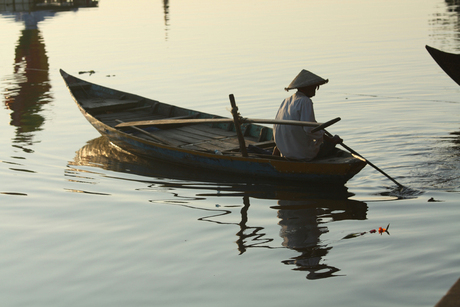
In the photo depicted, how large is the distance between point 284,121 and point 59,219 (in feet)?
9.48

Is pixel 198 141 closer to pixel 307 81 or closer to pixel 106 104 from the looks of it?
pixel 307 81

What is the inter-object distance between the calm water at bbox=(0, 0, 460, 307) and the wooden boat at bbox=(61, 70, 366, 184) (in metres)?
0.21

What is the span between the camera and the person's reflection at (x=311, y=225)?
4.54 m

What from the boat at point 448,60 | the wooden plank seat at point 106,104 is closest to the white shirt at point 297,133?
the boat at point 448,60

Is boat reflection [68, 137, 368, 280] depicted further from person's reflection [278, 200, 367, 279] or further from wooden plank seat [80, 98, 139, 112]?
wooden plank seat [80, 98, 139, 112]

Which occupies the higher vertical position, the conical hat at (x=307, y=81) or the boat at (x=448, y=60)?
the boat at (x=448, y=60)

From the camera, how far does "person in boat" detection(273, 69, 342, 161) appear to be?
6242mm

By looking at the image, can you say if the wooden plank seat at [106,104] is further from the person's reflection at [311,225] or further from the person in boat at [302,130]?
the person's reflection at [311,225]

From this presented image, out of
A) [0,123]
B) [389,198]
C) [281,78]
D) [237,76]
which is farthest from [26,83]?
[389,198]

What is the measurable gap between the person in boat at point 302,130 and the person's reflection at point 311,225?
→ 732 mm

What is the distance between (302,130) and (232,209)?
1.33 meters

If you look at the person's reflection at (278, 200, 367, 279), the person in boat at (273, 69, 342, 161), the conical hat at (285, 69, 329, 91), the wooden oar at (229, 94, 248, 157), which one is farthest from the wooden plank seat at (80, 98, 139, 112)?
the person's reflection at (278, 200, 367, 279)

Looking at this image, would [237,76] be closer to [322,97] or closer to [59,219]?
[322,97]

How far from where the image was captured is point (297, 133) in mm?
6477
